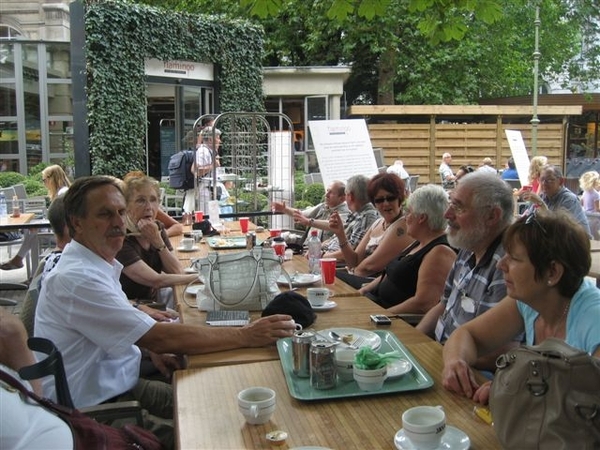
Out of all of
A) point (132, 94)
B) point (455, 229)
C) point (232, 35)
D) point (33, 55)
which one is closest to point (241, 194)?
point (132, 94)

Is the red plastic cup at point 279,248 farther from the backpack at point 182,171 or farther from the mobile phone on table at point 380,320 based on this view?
the backpack at point 182,171

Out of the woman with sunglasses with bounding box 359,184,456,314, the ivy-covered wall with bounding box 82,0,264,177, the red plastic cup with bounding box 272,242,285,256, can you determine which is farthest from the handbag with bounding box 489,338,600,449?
the ivy-covered wall with bounding box 82,0,264,177

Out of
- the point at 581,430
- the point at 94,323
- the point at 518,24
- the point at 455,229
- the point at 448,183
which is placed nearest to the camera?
the point at 581,430

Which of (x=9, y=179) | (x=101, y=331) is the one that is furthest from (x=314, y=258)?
(x=9, y=179)

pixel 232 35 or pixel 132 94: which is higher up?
pixel 232 35

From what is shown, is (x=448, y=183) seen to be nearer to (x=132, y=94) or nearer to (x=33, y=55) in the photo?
(x=132, y=94)

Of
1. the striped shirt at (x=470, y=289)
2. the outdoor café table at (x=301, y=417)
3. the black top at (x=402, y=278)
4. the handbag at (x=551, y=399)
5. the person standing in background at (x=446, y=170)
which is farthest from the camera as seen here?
the person standing in background at (x=446, y=170)

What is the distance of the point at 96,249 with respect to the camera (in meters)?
2.56

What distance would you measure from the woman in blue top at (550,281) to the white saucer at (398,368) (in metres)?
0.12

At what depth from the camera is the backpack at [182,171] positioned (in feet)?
34.1

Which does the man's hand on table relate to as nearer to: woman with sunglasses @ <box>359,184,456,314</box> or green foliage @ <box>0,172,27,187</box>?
woman with sunglasses @ <box>359,184,456,314</box>

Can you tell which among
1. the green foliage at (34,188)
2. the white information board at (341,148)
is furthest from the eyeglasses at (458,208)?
the green foliage at (34,188)

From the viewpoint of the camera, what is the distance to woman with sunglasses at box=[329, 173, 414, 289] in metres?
4.38

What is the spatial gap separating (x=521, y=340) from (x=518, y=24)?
74.7 feet
